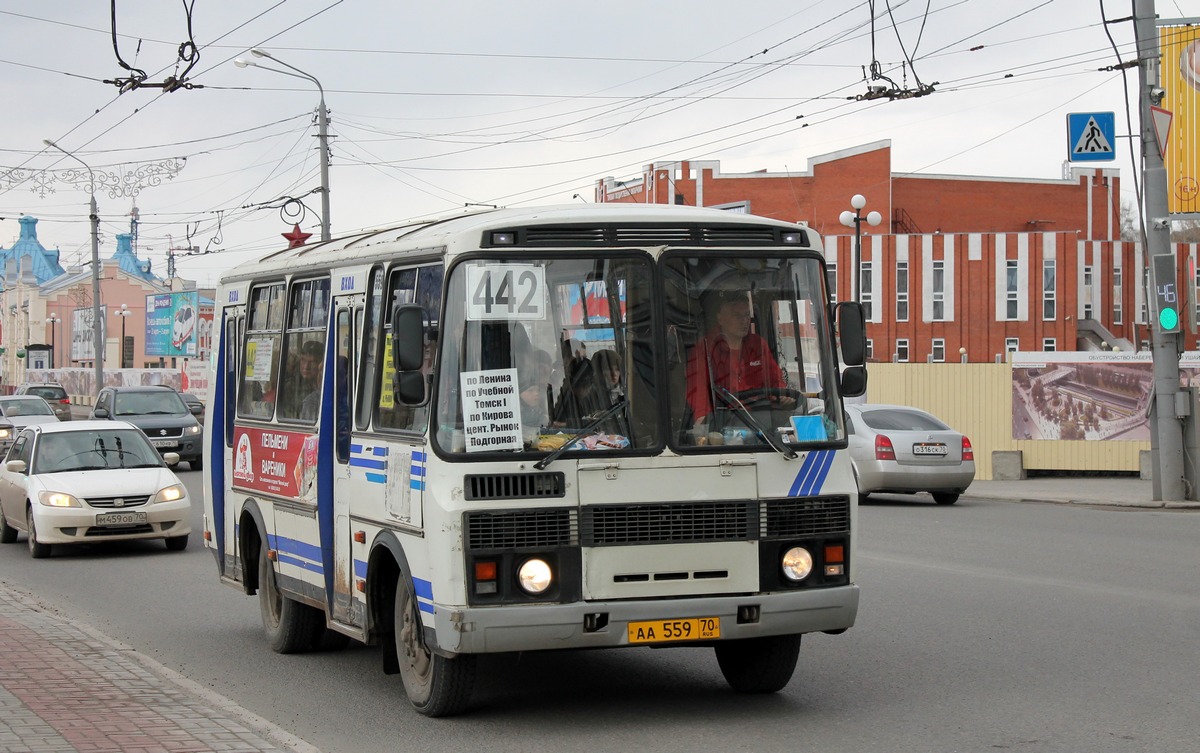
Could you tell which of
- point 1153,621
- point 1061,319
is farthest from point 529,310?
point 1061,319

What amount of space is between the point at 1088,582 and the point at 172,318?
308 ft

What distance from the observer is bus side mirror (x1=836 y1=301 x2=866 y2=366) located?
8016mm

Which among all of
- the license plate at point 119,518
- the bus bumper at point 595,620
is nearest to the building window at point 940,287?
the license plate at point 119,518

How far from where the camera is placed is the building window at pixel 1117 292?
6888cm

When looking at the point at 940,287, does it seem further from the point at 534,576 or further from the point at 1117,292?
the point at 534,576

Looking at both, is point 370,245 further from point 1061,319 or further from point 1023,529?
point 1061,319

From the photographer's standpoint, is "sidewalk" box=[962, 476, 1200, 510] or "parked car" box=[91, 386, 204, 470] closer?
"sidewalk" box=[962, 476, 1200, 510]

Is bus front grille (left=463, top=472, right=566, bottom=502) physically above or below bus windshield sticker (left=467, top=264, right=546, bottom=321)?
below

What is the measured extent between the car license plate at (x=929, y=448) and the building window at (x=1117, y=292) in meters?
48.8

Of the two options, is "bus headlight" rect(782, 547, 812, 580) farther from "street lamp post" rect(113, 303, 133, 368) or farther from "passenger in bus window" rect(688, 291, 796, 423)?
"street lamp post" rect(113, 303, 133, 368)

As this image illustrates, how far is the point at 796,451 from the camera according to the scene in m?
7.93

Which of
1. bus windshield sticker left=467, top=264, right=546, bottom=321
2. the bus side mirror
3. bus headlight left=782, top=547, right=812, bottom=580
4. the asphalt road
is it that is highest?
bus windshield sticker left=467, top=264, right=546, bottom=321

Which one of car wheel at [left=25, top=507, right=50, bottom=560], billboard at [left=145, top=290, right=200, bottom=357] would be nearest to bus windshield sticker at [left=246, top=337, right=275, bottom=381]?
car wheel at [left=25, top=507, right=50, bottom=560]

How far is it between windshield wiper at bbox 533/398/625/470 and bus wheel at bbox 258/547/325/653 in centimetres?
368
